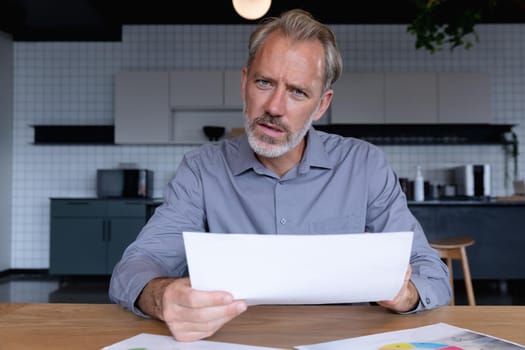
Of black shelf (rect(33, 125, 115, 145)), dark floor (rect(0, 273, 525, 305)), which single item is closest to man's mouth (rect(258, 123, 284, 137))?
dark floor (rect(0, 273, 525, 305))

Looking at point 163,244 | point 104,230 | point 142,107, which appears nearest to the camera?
point 163,244

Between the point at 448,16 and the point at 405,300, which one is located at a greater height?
the point at 448,16

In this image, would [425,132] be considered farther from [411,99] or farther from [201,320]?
[201,320]

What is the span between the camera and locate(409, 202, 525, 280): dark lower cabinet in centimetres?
457

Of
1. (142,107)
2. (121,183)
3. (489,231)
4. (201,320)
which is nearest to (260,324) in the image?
(201,320)

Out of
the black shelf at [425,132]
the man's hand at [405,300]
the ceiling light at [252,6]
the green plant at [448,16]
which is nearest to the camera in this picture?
the man's hand at [405,300]

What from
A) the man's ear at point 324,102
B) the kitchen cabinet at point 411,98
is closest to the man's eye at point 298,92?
the man's ear at point 324,102


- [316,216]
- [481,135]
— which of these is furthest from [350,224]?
[481,135]

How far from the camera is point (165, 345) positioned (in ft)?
2.62

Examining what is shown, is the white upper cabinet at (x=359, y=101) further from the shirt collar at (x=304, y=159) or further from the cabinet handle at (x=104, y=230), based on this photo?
the shirt collar at (x=304, y=159)

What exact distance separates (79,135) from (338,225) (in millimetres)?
4936

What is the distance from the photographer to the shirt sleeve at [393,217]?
1.21m

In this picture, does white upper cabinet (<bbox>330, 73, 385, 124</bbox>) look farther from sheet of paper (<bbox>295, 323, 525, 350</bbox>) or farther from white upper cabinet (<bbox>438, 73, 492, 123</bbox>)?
sheet of paper (<bbox>295, 323, 525, 350</bbox>)

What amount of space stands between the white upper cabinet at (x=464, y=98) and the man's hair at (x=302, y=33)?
4.45 meters
